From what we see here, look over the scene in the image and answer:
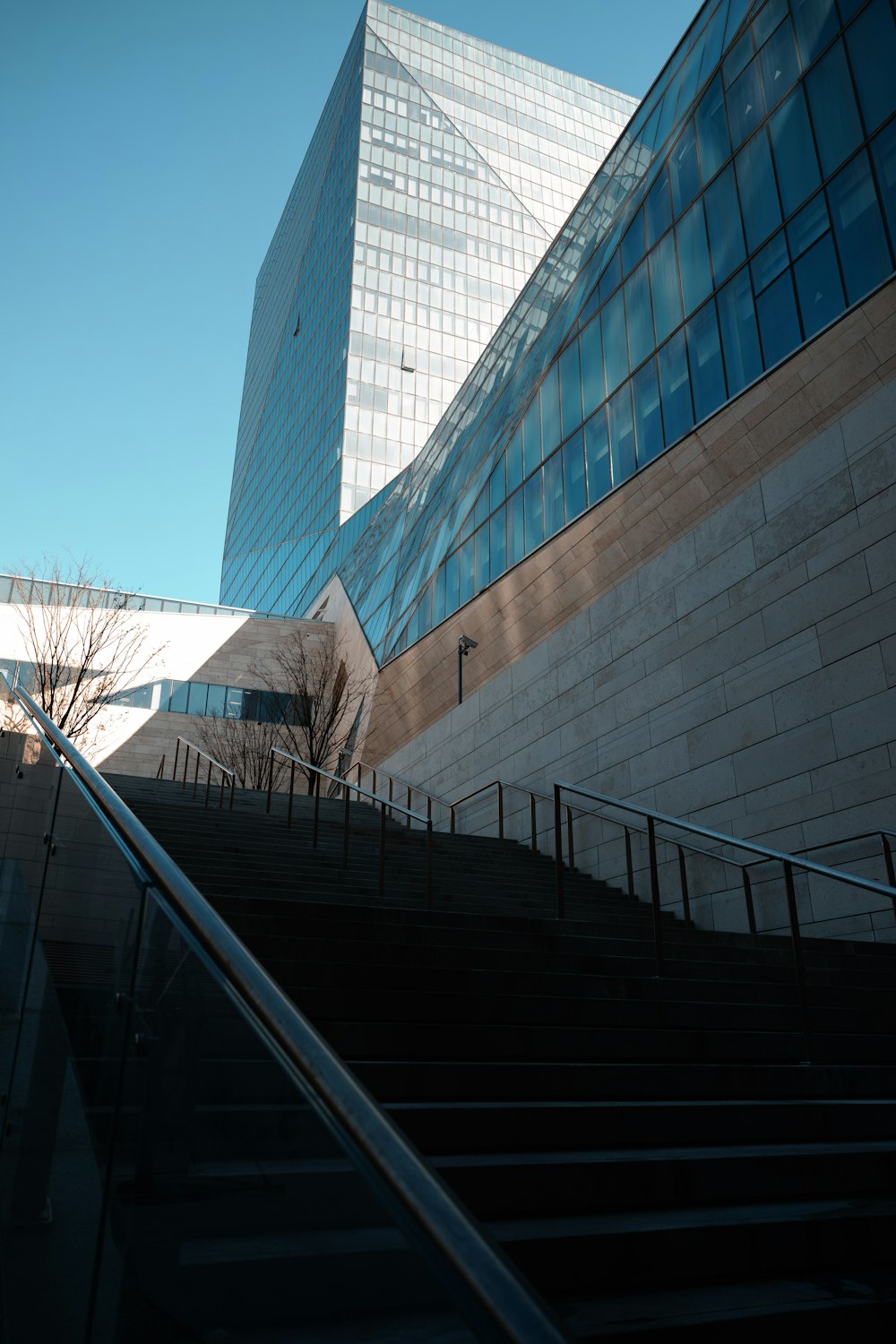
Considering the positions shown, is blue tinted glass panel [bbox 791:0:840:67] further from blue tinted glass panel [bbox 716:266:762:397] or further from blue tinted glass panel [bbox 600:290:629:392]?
blue tinted glass panel [bbox 600:290:629:392]

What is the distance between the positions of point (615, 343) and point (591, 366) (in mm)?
702

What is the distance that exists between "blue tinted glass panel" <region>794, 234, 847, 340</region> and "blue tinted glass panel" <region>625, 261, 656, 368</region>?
3.39 metres

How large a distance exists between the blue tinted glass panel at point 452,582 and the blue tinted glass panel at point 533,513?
2.74 m

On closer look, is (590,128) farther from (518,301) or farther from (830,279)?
(830,279)

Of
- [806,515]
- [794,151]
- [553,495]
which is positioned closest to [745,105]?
[794,151]

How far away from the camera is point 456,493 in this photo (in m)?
21.8

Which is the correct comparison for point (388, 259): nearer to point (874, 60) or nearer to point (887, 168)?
point (874, 60)

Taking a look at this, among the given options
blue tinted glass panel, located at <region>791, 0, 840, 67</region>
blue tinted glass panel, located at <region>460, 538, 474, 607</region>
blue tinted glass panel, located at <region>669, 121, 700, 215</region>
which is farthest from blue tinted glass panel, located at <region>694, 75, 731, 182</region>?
blue tinted glass panel, located at <region>460, 538, 474, 607</region>

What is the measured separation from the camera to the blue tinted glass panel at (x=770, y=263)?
39.6 feet

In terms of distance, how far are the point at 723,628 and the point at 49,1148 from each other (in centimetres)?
977

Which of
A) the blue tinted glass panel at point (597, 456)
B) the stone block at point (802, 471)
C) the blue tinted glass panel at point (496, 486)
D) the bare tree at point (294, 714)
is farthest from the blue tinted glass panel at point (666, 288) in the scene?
the bare tree at point (294, 714)

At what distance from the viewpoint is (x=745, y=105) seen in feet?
44.3

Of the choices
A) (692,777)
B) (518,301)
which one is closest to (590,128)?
(518,301)

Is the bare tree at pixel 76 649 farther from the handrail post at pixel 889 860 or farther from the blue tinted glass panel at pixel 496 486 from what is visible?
the handrail post at pixel 889 860
